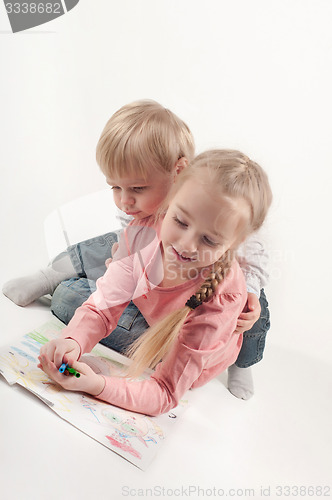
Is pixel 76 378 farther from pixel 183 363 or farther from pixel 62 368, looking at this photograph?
pixel 183 363

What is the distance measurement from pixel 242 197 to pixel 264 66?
0.63ft

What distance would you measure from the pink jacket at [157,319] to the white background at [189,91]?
0.28 ft

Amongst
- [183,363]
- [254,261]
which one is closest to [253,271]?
[254,261]

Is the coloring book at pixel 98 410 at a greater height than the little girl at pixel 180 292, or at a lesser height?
lesser

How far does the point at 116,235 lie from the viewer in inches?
23.3

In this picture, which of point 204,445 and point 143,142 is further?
point 204,445

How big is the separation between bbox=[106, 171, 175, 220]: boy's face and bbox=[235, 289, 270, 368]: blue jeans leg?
24 centimetres

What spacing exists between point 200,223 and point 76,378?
9.0 inches

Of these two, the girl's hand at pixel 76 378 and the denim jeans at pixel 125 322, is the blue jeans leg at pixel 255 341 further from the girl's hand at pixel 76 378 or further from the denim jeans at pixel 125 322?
the girl's hand at pixel 76 378

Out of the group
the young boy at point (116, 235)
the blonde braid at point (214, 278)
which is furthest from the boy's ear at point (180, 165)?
the blonde braid at point (214, 278)

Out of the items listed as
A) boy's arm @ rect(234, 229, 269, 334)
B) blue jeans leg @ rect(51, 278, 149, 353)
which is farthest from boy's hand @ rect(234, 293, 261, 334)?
blue jeans leg @ rect(51, 278, 149, 353)

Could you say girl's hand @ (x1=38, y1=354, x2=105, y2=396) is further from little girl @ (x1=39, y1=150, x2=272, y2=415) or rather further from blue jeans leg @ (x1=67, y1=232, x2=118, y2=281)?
blue jeans leg @ (x1=67, y1=232, x2=118, y2=281)

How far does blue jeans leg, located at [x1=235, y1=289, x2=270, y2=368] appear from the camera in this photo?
0.70m

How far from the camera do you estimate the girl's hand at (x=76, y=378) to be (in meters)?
0.57
